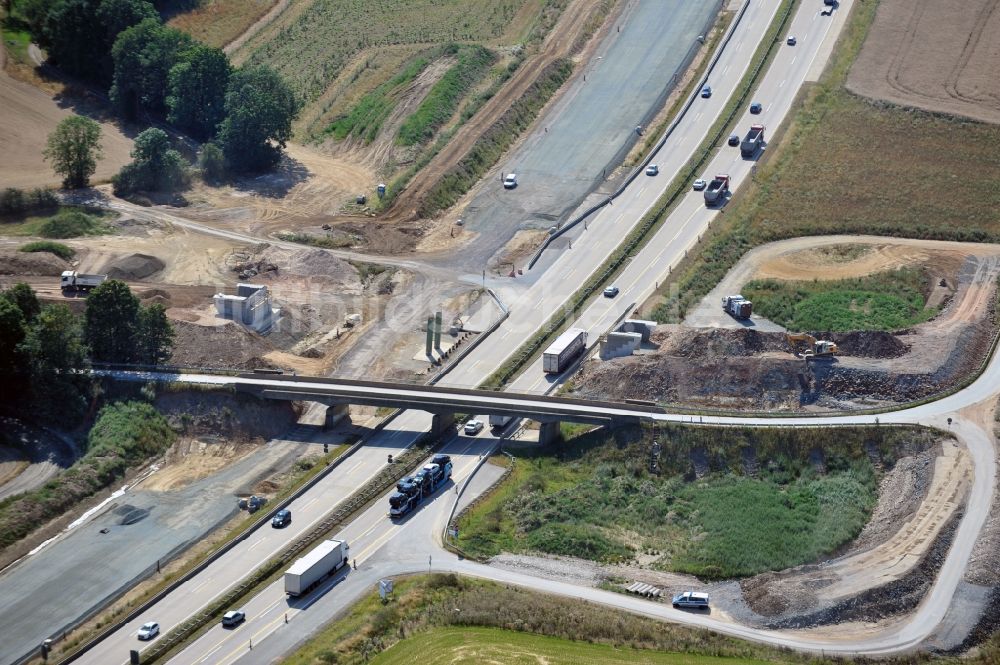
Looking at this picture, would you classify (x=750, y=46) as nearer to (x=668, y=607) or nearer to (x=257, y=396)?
(x=257, y=396)

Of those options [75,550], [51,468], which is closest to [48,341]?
[51,468]

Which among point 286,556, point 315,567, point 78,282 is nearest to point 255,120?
point 78,282

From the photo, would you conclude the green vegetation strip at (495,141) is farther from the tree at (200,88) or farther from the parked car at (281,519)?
the parked car at (281,519)

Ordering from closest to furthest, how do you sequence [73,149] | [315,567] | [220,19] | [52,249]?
1. [315,567]
2. [52,249]
3. [73,149]
4. [220,19]

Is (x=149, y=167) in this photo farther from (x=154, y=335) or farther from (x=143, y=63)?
(x=154, y=335)

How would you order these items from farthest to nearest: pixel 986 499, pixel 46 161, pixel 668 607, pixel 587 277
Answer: pixel 46 161, pixel 587 277, pixel 986 499, pixel 668 607

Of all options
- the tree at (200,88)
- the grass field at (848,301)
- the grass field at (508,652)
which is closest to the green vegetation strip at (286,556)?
the grass field at (508,652)
